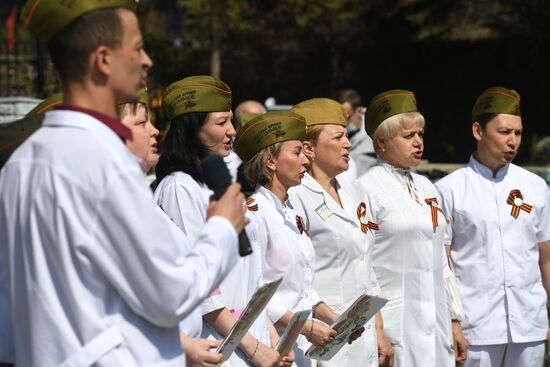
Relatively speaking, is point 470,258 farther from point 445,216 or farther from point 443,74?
point 443,74

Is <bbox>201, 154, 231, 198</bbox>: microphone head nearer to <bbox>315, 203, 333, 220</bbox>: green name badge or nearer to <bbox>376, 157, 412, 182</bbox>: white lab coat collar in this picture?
<bbox>315, 203, 333, 220</bbox>: green name badge

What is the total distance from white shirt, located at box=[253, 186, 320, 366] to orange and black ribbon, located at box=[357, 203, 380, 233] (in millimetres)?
691

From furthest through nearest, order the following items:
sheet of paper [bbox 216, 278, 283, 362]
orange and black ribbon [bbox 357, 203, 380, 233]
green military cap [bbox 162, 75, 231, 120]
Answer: orange and black ribbon [bbox 357, 203, 380, 233] → green military cap [bbox 162, 75, 231, 120] → sheet of paper [bbox 216, 278, 283, 362]

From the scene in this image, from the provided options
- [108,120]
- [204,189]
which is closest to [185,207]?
[204,189]

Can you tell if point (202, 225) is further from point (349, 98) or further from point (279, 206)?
point (349, 98)

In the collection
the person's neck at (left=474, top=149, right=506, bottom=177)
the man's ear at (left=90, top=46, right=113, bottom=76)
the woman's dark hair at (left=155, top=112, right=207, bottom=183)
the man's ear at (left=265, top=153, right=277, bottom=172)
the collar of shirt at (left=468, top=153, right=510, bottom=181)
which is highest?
the man's ear at (left=90, top=46, right=113, bottom=76)

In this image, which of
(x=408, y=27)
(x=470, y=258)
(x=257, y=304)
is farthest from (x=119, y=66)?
(x=408, y=27)

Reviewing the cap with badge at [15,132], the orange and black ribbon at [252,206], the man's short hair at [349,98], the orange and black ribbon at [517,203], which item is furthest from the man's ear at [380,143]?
the man's short hair at [349,98]

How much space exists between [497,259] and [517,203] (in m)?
0.37

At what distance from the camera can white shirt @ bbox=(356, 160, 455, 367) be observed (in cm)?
550

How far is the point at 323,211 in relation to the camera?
5.21 meters

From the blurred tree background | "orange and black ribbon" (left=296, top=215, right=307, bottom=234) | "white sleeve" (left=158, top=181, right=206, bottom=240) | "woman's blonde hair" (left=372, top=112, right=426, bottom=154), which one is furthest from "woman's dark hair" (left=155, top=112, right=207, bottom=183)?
the blurred tree background

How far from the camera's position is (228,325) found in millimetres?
3883

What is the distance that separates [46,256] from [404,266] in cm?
340
